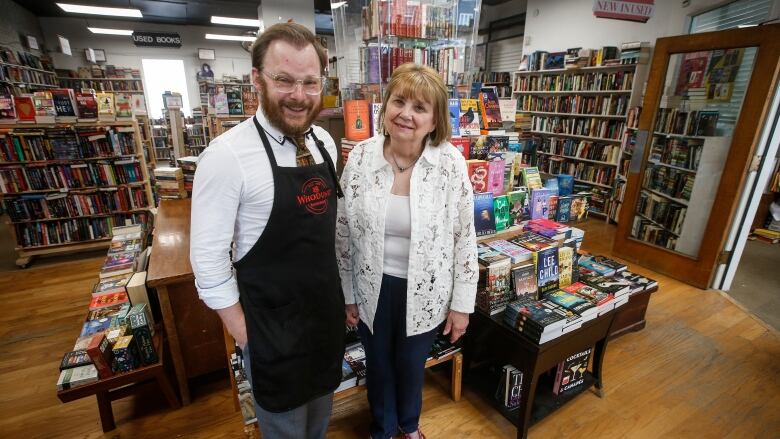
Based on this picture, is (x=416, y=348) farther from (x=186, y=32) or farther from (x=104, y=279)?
(x=186, y=32)

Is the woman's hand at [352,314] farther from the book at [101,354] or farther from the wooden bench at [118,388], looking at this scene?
the book at [101,354]

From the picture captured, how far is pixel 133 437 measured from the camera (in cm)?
189

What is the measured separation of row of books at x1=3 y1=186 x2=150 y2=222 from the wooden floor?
151 centimetres

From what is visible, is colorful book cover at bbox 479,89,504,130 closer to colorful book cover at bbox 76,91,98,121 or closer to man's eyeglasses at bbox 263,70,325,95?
man's eyeglasses at bbox 263,70,325,95

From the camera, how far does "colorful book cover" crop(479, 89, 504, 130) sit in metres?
2.46

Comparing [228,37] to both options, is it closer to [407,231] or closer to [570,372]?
[407,231]

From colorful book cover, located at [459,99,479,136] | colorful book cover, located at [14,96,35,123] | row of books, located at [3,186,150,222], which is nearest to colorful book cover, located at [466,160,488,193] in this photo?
colorful book cover, located at [459,99,479,136]

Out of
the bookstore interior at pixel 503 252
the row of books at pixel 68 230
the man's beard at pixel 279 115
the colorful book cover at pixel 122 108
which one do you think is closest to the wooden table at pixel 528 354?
the bookstore interior at pixel 503 252

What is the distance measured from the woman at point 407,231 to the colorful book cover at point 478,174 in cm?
69

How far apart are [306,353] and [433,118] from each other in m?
0.95

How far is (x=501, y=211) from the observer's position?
225cm

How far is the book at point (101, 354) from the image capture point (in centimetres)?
172

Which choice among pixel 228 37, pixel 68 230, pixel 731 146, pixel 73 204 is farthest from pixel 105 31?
pixel 731 146

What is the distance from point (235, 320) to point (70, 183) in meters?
4.36
